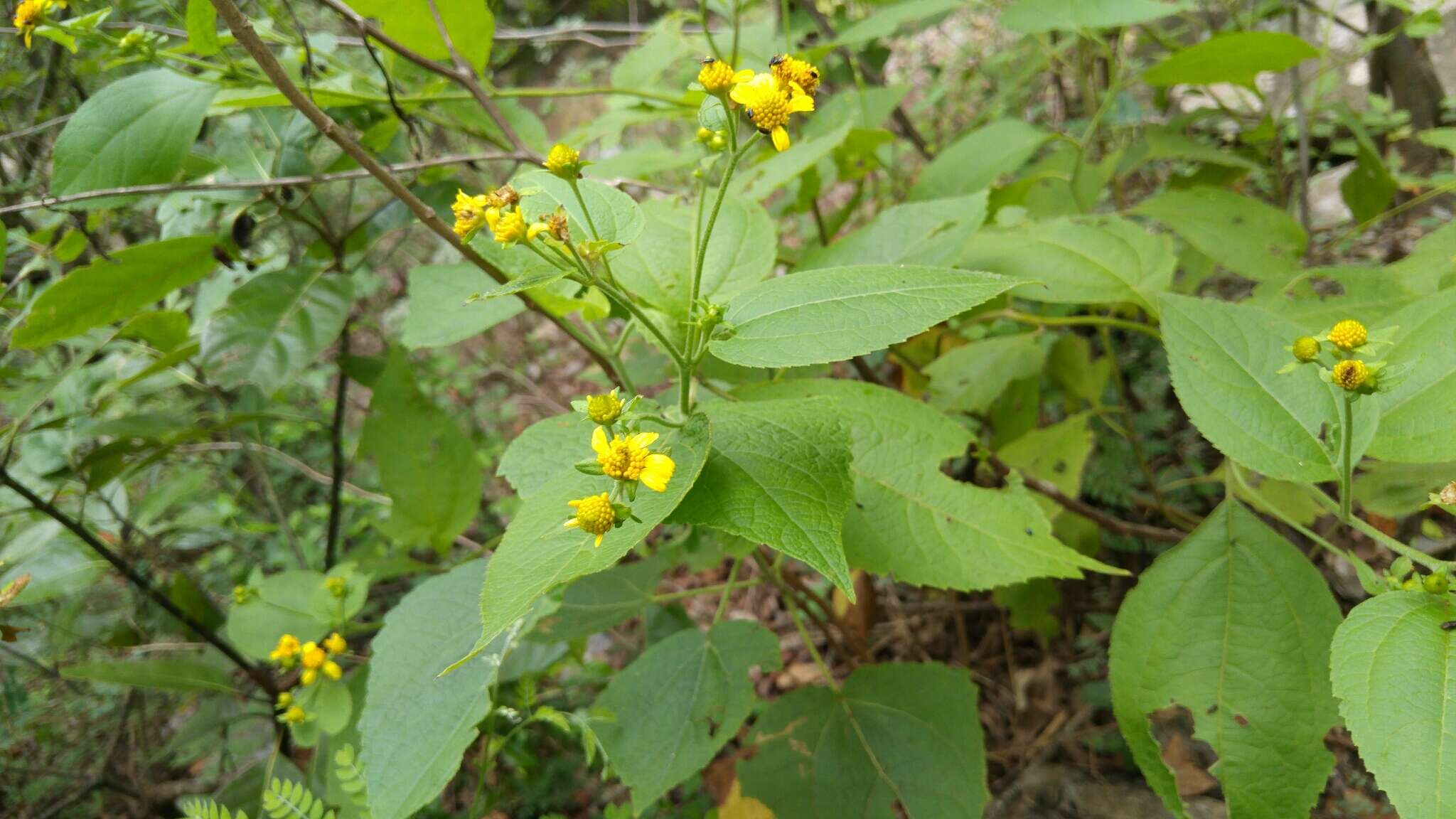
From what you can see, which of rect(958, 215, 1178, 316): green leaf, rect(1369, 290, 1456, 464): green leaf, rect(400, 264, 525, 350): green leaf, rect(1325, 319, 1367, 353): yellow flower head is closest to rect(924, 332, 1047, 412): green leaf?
rect(958, 215, 1178, 316): green leaf

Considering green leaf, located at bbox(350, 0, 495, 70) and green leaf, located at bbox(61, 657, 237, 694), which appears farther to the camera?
green leaf, located at bbox(61, 657, 237, 694)

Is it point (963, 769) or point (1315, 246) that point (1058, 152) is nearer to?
point (1315, 246)

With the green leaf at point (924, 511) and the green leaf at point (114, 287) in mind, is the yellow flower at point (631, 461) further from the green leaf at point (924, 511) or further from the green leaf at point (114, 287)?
the green leaf at point (114, 287)

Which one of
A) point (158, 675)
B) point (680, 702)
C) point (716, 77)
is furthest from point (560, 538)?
point (158, 675)

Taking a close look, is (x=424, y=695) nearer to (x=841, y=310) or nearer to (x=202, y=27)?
(x=841, y=310)

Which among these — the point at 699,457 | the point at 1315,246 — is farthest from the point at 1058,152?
the point at 699,457

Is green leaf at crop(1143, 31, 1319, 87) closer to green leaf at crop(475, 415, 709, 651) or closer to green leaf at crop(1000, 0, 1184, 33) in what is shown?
green leaf at crop(1000, 0, 1184, 33)

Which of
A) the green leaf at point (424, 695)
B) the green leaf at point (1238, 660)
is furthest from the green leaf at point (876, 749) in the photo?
the green leaf at point (424, 695)
